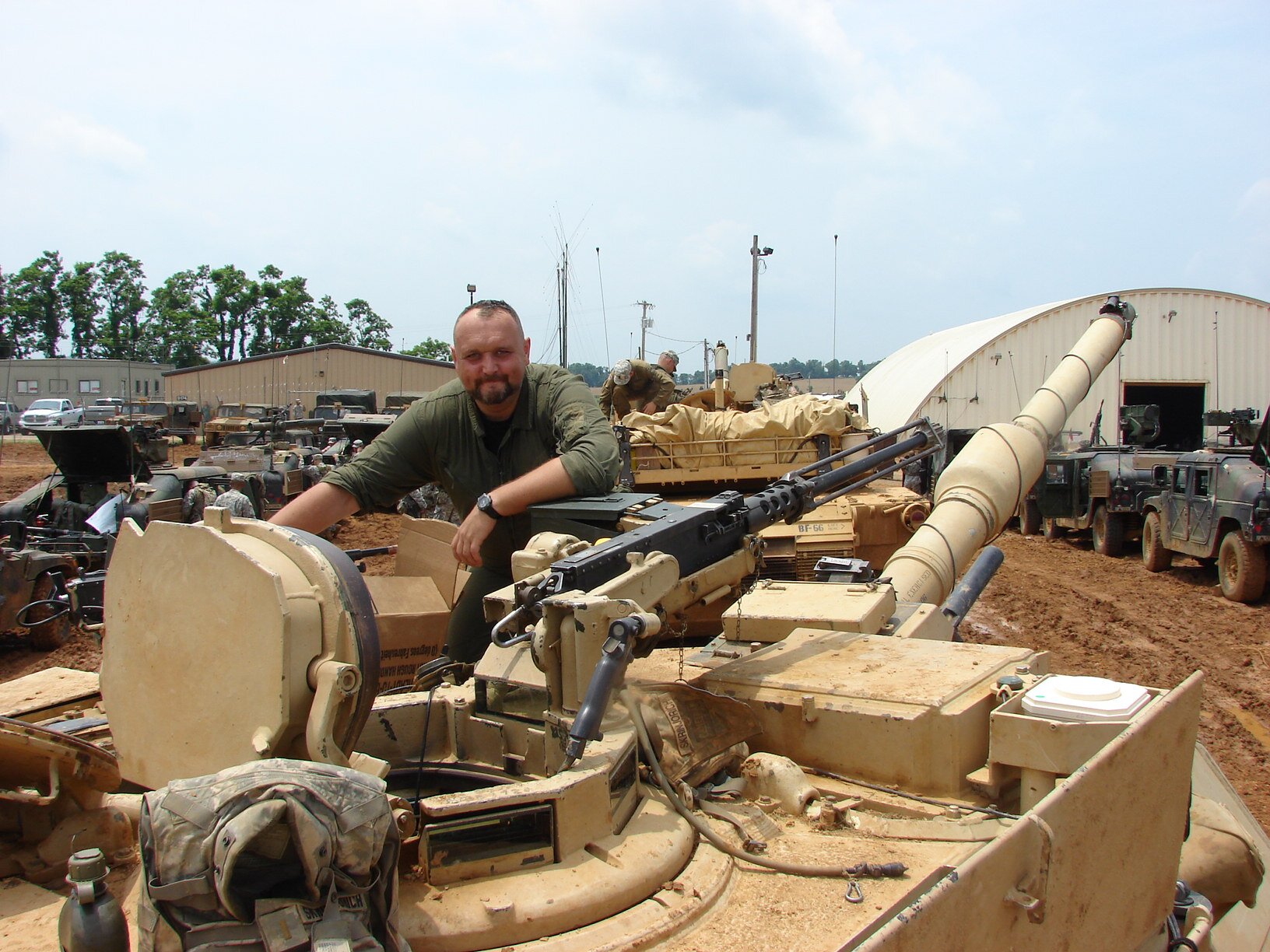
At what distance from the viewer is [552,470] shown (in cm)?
306

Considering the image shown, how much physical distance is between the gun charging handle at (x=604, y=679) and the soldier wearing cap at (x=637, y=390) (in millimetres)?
9034

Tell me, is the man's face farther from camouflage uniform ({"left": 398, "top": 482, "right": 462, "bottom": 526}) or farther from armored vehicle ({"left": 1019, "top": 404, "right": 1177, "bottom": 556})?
armored vehicle ({"left": 1019, "top": 404, "right": 1177, "bottom": 556})

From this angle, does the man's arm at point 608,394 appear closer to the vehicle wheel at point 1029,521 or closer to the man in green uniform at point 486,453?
the man in green uniform at point 486,453

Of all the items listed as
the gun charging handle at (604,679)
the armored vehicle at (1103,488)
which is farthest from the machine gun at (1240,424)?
the gun charging handle at (604,679)

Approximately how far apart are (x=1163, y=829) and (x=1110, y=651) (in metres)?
7.38

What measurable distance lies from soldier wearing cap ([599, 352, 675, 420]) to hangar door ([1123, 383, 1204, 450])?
744 inches

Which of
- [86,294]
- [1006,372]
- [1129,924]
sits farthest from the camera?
[86,294]

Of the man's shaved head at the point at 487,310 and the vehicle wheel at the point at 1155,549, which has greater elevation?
the man's shaved head at the point at 487,310

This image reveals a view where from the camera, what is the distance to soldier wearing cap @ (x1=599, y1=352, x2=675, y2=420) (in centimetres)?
1138

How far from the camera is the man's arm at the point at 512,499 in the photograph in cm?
294

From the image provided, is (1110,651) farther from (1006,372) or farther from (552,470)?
(1006,372)

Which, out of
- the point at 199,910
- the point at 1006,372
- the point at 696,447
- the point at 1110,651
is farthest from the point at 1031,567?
the point at 199,910

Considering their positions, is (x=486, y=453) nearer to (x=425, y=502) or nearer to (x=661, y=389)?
(x=661, y=389)

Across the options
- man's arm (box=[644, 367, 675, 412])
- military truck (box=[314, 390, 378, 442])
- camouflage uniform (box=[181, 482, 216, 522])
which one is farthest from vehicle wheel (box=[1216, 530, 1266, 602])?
military truck (box=[314, 390, 378, 442])
